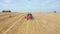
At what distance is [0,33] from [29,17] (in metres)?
20.8

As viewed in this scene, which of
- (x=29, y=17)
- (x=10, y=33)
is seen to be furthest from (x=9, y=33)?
(x=29, y=17)

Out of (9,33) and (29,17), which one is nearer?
(9,33)

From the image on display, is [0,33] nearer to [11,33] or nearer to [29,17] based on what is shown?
[11,33]

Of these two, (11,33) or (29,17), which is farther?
(29,17)

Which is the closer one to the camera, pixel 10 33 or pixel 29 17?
pixel 10 33

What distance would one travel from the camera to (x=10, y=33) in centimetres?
1369

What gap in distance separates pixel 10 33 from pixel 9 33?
0.35ft

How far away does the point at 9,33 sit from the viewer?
1362cm

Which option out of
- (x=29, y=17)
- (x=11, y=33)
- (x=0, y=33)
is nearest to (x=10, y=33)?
(x=11, y=33)

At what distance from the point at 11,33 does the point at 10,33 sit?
0.32 ft

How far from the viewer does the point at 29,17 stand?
34.0m

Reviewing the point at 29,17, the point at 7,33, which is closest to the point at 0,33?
the point at 7,33

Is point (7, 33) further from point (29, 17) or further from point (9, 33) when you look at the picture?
point (29, 17)

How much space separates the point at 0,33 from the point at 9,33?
0.85 m
